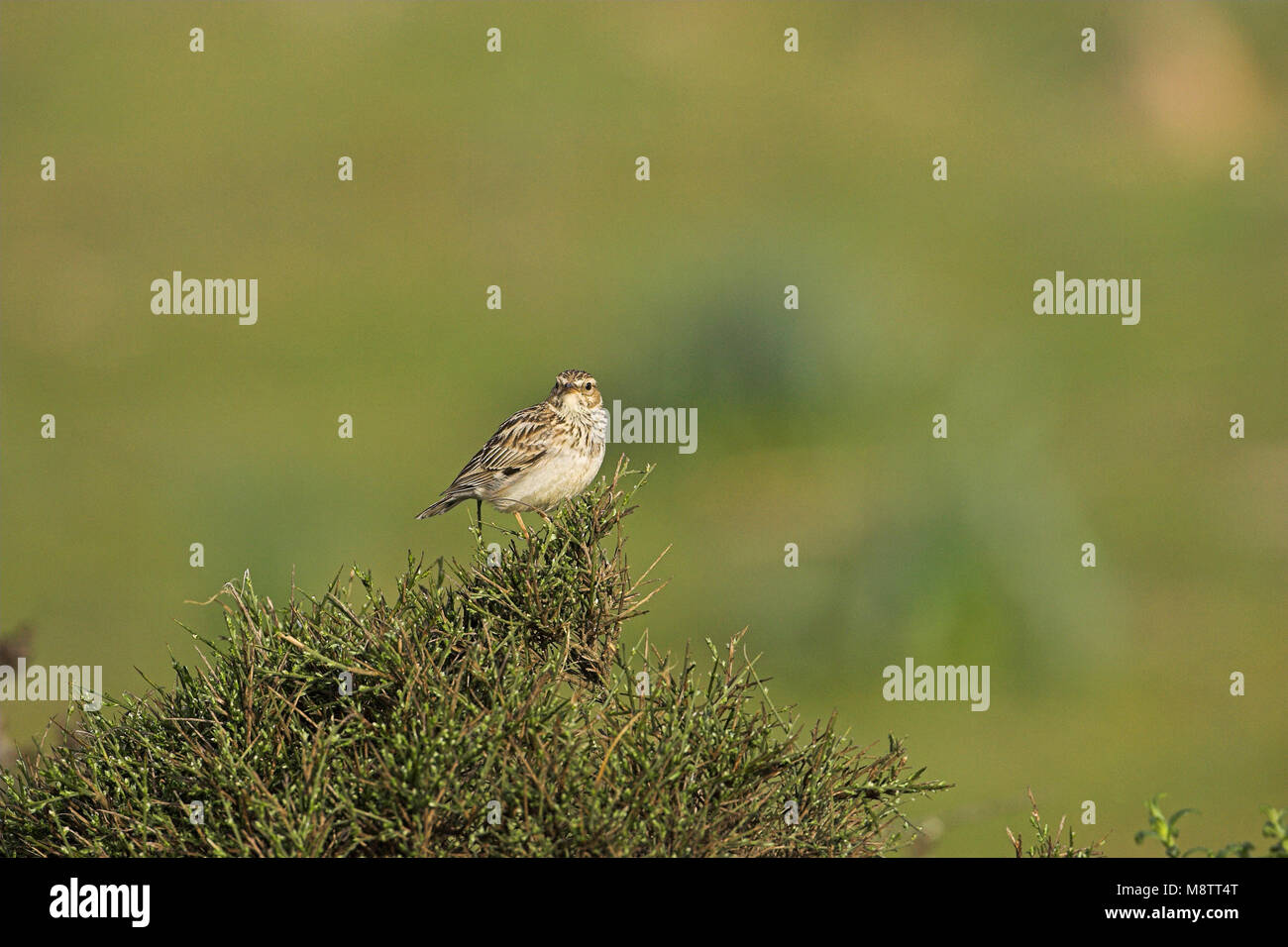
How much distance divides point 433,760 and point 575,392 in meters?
4.47

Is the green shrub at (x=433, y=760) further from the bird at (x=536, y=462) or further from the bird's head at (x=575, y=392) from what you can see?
the bird's head at (x=575, y=392)

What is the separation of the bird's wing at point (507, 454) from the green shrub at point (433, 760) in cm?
310

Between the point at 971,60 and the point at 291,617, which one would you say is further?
the point at 971,60

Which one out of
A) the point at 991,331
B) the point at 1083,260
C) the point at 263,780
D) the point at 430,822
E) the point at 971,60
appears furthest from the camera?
the point at 971,60

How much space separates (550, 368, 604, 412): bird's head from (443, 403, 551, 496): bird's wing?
0.75 ft

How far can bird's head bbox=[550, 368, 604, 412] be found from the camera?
25.4ft

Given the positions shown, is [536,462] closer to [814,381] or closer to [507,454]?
[507,454]

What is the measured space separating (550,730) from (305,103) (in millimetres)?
28402

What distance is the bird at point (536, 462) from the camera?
7176 millimetres

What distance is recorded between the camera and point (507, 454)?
7.36 meters

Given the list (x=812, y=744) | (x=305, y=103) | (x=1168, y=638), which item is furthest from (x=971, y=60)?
(x=812, y=744)

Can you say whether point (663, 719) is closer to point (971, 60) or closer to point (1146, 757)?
point (1146, 757)

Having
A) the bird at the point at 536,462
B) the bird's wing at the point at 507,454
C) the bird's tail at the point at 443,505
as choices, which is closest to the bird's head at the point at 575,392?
the bird at the point at 536,462

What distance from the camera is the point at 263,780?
369 centimetres
